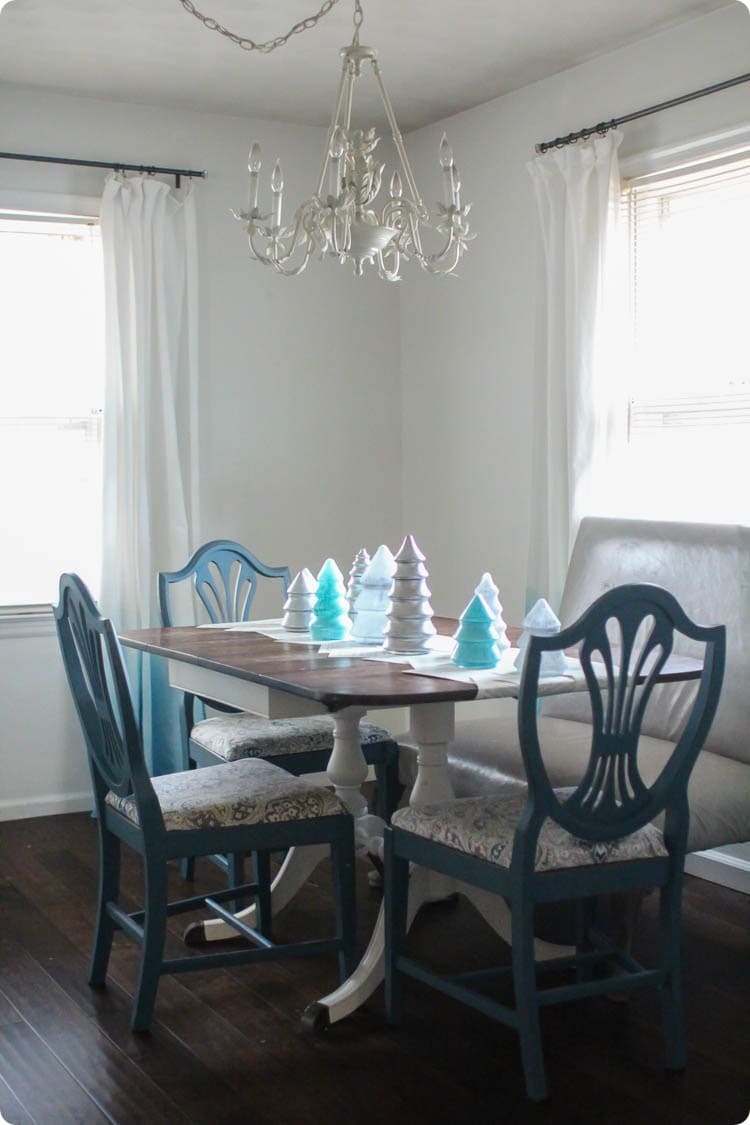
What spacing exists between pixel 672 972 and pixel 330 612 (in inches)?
48.8

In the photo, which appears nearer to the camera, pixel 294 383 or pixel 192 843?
pixel 192 843

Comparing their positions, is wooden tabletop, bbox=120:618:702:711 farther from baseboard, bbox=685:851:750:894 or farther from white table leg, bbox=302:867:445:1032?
baseboard, bbox=685:851:750:894

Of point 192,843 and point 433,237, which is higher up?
point 433,237

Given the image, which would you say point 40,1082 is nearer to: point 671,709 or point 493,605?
point 493,605

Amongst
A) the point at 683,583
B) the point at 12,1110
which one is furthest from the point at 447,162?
the point at 12,1110

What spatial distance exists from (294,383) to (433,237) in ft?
2.62

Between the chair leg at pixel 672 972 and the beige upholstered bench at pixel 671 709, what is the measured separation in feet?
1.33

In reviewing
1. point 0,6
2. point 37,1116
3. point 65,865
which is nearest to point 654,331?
point 0,6

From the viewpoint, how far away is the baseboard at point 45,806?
4555 mm

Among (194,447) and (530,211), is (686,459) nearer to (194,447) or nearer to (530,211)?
(530,211)

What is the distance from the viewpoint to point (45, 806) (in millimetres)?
4598

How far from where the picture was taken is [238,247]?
489 centimetres

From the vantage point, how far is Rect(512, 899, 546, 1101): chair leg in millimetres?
2389

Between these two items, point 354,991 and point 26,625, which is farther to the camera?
point 26,625
